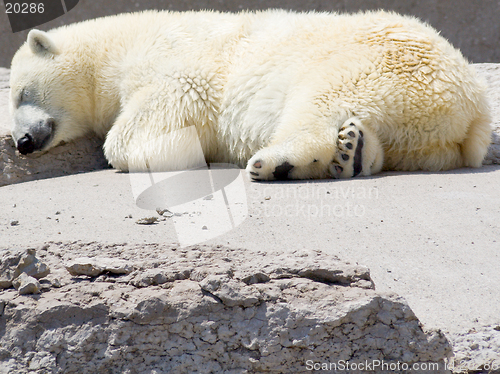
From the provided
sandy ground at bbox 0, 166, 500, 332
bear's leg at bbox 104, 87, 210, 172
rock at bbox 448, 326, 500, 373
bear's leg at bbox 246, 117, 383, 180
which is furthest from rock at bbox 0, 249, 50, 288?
bear's leg at bbox 104, 87, 210, 172

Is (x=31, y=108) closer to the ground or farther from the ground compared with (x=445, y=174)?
farther from the ground

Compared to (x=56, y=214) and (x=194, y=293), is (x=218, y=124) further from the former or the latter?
(x=194, y=293)

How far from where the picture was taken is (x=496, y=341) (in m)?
1.61

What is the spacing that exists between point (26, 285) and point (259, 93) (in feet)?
8.23

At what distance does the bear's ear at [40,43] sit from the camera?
14.1 feet

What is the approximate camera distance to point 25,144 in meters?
4.20

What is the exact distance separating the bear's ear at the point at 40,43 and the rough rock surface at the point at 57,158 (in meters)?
0.71

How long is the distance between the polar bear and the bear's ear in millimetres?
10

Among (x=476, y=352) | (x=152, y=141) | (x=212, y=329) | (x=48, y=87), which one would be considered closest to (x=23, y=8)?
(x=48, y=87)

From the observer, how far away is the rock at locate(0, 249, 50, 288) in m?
1.66

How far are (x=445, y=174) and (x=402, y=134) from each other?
368mm

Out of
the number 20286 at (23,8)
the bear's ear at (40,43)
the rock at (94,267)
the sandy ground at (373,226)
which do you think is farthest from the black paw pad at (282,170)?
the number 20286 at (23,8)

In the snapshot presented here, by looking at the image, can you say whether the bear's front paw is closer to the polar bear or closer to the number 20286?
the polar bear

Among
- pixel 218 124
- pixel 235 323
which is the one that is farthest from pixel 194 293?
pixel 218 124
